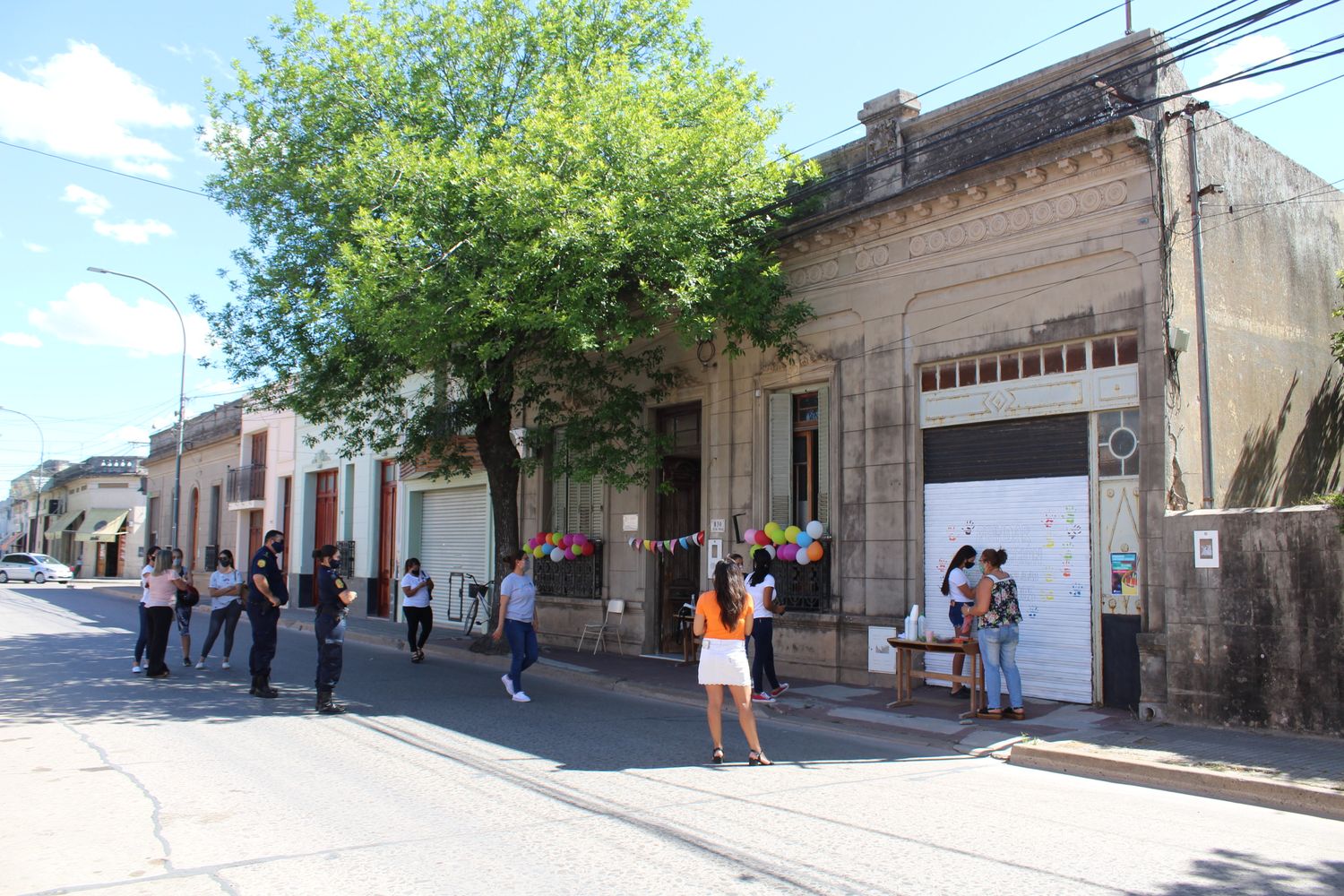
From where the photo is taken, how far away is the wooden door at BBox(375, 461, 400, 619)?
25.3 metres

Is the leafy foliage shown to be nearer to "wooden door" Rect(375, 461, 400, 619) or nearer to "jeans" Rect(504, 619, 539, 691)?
"jeans" Rect(504, 619, 539, 691)

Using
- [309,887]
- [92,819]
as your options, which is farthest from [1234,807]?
[92,819]

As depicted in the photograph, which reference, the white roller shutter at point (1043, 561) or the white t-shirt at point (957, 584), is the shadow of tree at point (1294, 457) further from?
the white t-shirt at point (957, 584)

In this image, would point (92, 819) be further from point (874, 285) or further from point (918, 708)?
point (874, 285)

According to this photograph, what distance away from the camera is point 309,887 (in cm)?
489

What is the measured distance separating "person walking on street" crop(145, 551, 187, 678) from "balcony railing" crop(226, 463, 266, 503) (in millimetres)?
21536

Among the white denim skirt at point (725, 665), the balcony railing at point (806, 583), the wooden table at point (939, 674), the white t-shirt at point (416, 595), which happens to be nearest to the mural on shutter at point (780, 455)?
the balcony railing at point (806, 583)

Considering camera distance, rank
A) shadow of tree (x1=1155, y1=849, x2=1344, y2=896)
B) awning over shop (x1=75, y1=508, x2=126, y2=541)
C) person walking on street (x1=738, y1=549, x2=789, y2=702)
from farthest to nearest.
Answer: awning over shop (x1=75, y1=508, x2=126, y2=541), person walking on street (x1=738, y1=549, x2=789, y2=702), shadow of tree (x1=1155, y1=849, x2=1344, y2=896)

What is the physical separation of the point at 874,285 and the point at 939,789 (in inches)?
286

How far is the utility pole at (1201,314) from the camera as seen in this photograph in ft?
34.3

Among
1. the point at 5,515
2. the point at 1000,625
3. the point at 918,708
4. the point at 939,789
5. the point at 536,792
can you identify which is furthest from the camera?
the point at 5,515

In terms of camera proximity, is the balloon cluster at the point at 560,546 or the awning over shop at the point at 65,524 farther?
the awning over shop at the point at 65,524

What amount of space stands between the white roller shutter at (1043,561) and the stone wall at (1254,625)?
0.94m

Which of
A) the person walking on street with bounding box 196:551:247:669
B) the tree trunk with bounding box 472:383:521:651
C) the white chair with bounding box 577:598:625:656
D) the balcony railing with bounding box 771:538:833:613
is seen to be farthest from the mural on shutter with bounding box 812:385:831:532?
the person walking on street with bounding box 196:551:247:669
